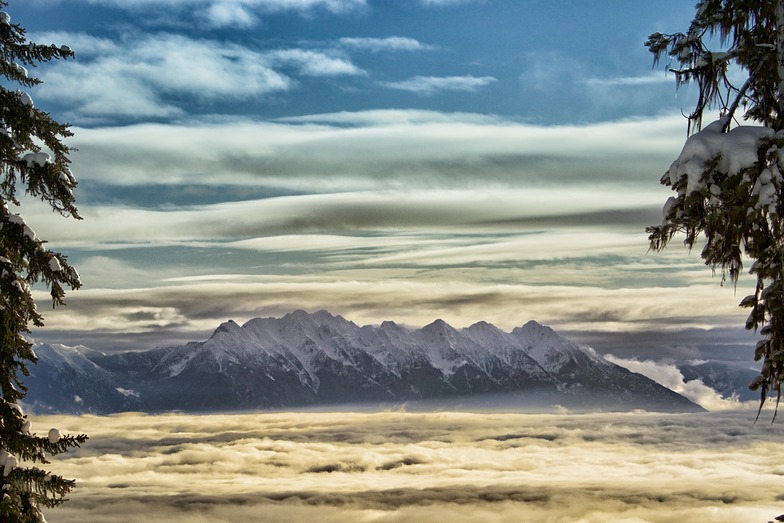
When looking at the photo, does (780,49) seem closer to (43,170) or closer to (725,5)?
(725,5)

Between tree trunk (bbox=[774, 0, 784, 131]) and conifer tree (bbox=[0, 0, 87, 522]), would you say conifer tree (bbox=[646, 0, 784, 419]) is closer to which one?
tree trunk (bbox=[774, 0, 784, 131])

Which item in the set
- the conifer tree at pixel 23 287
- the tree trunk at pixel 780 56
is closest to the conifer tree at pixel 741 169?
the tree trunk at pixel 780 56

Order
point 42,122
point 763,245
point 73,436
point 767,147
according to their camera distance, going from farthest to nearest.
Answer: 1. point 42,122
2. point 73,436
3. point 763,245
4. point 767,147

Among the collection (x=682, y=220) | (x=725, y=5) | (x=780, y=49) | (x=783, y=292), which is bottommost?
(x=783, y=292)

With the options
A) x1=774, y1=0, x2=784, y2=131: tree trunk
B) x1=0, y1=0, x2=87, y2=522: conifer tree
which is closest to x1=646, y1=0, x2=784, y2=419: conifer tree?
x1=774, y1=0, x2=784, y2=131: tree trunk

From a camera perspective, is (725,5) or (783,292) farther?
(725,5)

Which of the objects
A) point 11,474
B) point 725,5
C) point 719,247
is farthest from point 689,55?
point 11,474

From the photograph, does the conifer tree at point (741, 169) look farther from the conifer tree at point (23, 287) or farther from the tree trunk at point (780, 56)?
the conifer tree at point (23, 287)

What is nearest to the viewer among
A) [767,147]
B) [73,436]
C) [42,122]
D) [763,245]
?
[767,147]

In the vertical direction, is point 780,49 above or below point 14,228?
above

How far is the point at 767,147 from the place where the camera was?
52.4 ft

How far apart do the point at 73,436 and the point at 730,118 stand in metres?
16.7

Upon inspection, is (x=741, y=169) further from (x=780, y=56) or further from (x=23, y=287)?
(x=23, y=287)

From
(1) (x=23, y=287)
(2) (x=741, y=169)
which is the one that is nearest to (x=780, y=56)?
(2) (x=741, y=169)
